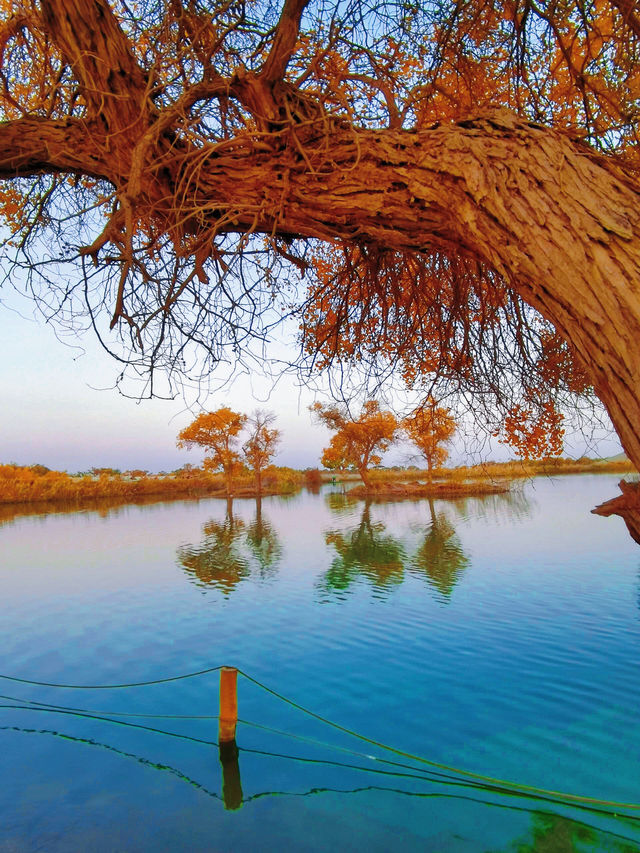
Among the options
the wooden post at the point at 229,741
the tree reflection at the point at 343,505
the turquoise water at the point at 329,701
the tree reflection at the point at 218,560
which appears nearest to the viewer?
the turquoise water at the point at 329,701

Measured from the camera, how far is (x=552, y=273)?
1321 millimetres

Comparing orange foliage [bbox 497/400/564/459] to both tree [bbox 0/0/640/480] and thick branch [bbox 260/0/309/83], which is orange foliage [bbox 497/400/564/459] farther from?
thick branch [bbox 260/0/309/83]

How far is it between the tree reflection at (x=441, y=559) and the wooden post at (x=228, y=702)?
503cm

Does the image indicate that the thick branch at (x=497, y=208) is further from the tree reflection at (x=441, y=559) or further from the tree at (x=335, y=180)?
the tree reflection at (x=441, y=559)

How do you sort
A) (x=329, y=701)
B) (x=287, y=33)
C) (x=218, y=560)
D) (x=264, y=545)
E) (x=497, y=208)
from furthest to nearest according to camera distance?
1. (x=264, y=545)
2. (x=218, y=560)
3. (x=329, y=701)
4. (x=287, y=33)
5. (x=497, y=208)

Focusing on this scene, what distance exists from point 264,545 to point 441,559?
15.2 feet

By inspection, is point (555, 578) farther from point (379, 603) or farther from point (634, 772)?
point (634, 772)

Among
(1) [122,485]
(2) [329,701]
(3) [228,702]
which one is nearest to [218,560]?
(2) [329,701]

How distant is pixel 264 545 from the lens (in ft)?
43.7

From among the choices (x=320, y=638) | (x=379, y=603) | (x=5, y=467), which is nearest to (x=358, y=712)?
(x=320, y=638)

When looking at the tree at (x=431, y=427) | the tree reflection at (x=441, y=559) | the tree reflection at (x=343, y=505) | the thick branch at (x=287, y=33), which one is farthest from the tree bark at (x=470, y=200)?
the tree reflection at (x=343, y=505)

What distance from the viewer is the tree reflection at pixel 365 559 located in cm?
930

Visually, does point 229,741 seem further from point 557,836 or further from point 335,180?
point 335,180

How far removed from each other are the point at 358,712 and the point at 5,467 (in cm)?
2689
